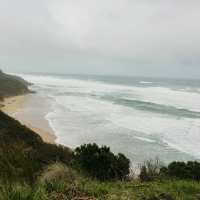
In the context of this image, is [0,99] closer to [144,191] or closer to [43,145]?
[43,145]

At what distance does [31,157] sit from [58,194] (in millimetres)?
8974

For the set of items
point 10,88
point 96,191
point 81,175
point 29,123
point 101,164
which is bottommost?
point 29,123

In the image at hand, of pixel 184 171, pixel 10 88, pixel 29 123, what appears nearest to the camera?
pixel 184 171

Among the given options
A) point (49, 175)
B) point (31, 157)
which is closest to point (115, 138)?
point (31, 157)

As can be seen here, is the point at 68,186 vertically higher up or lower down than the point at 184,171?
higher up

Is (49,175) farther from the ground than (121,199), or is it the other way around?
(121,199)

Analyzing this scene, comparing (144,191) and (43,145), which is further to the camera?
(43,145)

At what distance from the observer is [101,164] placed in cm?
1378

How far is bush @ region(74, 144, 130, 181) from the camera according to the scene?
1344 cm

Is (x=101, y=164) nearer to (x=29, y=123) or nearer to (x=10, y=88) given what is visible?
(x=29, y=123)

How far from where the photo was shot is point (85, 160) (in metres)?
14.2

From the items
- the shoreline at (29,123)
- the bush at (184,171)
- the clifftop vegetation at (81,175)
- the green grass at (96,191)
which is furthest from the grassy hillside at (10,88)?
the green grass at (96,191)

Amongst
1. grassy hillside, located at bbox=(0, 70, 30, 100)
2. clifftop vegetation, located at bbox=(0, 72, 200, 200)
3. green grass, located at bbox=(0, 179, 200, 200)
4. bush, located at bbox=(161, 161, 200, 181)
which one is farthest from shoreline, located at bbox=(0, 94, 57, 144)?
green grass, located at bbox=(0, 179, 200, 200)

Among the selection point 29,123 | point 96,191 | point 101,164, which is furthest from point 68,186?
point 29,123
